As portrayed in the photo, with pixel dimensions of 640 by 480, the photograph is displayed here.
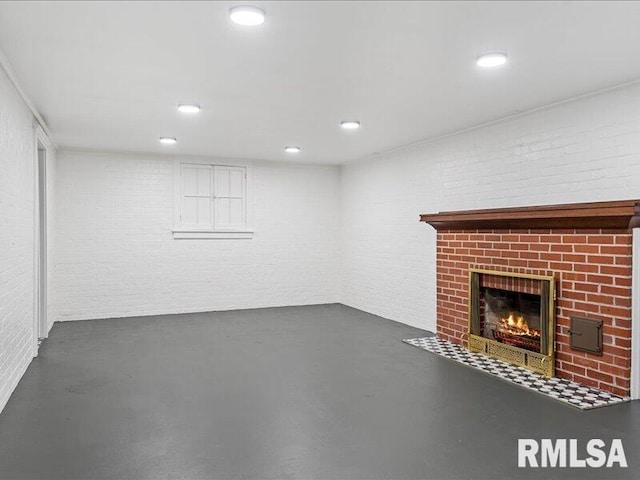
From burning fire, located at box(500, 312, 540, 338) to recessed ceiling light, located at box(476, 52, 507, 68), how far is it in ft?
8.11

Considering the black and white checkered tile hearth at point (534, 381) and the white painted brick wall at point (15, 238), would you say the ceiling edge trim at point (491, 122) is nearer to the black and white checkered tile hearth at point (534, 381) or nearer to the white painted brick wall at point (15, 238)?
the black and white checkered tile hearth at point (534, 381)

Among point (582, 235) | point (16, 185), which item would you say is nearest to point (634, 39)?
point (582, 235)

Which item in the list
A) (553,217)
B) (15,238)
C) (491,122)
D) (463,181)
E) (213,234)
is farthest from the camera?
(213,234)

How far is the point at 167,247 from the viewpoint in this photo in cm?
741

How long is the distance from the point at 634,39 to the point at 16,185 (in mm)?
4687

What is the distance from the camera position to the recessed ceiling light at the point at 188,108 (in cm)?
447

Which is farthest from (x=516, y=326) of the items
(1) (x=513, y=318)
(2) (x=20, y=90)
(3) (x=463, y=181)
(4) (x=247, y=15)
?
(2) (x=20, y=90)

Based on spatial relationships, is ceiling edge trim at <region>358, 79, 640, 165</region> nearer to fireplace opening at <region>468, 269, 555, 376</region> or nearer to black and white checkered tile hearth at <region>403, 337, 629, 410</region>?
fireplace opening at <region>468, 269, 555, 376</region>

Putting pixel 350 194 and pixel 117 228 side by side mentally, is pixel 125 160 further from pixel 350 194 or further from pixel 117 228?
pixel 350 194

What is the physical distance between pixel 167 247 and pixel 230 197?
4.21 ft

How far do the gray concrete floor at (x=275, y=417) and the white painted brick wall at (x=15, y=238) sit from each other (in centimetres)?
25

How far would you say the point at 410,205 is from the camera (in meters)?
6.61

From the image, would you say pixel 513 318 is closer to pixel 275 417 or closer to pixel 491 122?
pixel 491 122

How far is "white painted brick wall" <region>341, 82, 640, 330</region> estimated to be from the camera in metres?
4.02
